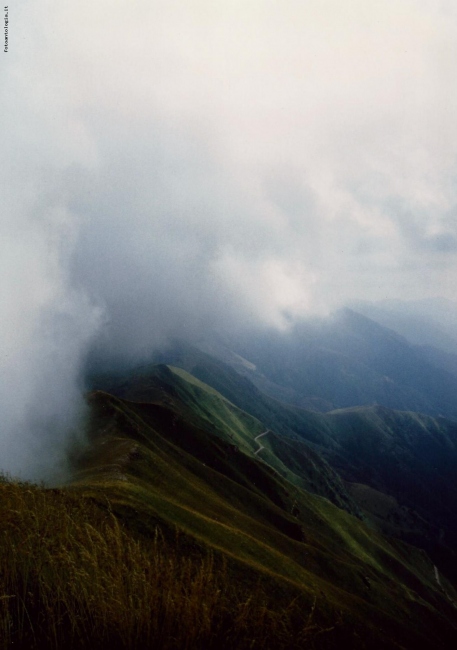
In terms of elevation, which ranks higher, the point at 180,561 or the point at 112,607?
the point at 112,607

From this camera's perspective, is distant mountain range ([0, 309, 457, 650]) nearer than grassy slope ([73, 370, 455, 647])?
Yes

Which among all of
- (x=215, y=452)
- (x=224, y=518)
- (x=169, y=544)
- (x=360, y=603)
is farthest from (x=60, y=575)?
(x=215, y=452)

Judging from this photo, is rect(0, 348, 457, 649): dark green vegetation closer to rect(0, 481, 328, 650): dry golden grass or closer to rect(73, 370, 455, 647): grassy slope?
rect(0, 481, 328, 650): dry golden grass

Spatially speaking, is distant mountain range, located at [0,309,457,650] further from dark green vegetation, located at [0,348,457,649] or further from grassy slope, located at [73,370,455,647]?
grassy slope, located at [73,370,455,647]

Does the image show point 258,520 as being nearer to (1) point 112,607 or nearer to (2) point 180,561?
(2) point 180,561

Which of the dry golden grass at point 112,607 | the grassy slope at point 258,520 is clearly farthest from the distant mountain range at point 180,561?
the grassy slope at point 258,520

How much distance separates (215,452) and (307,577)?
63.7 metres

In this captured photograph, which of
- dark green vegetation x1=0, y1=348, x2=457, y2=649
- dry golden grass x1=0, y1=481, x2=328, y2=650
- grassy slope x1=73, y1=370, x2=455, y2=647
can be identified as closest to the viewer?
dry golden grass x1=0, y1=481, x2=328, y2=650

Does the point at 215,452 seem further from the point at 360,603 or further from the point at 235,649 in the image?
the point at 235,649

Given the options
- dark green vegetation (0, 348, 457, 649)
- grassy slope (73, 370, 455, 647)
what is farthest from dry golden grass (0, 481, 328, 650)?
grassy slope (73, 370, 455, 647)

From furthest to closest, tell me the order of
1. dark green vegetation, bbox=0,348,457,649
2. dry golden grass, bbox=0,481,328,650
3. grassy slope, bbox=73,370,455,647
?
grassy slope, bbox=73,370,455,647, dark green vegetation, bbox=0,348,457,649, dry golden grass, bbox=0,481,328,650

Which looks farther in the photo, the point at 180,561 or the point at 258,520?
the point at 258,520

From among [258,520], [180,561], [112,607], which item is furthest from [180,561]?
[258,520]

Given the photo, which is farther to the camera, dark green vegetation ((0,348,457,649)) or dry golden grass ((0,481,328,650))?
dark green vegetation ((0,348,457,649))
